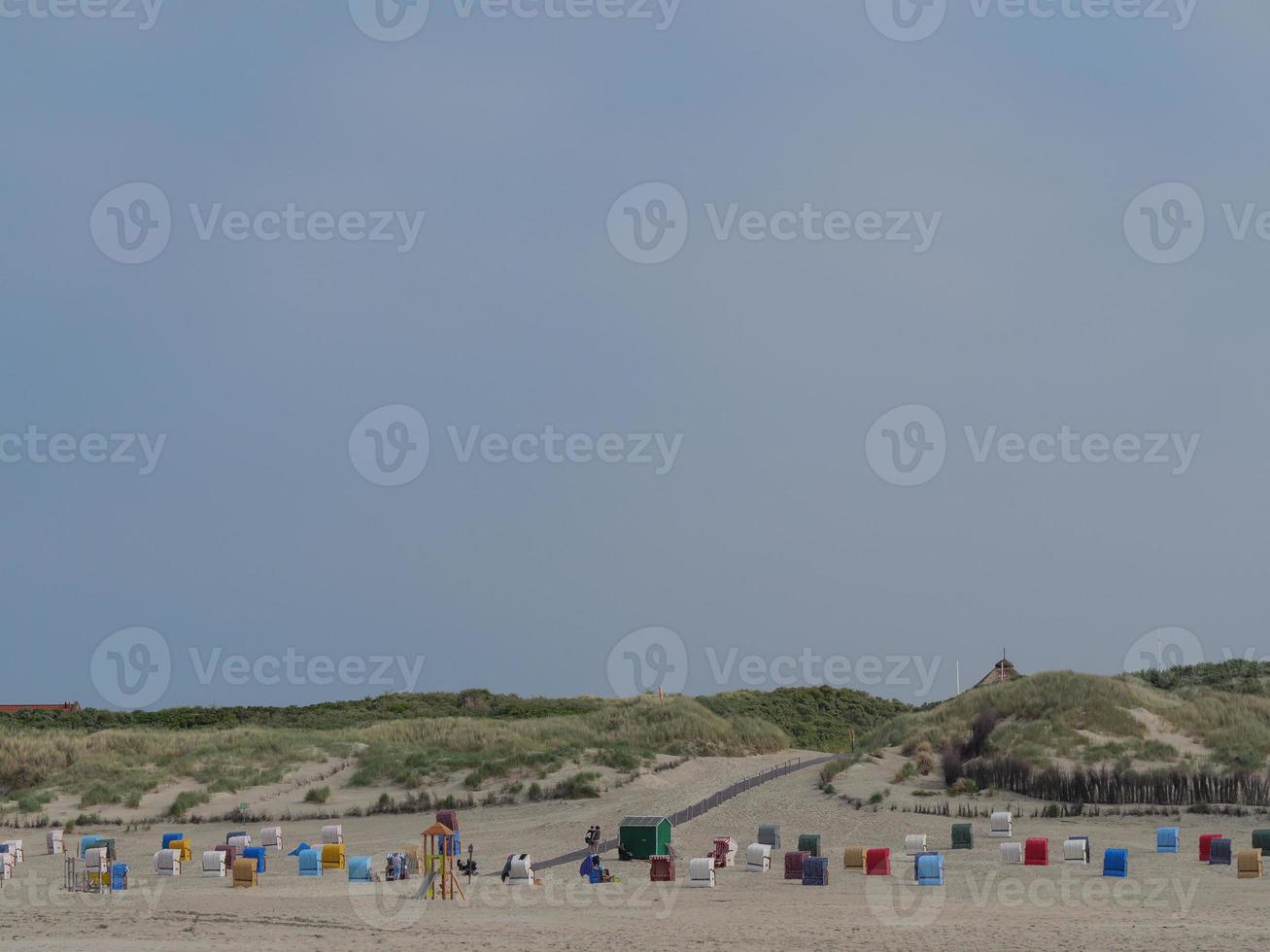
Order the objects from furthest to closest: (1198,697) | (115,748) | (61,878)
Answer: (115,748) < (1198,697) < (61,878)

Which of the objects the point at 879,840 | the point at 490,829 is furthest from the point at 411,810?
the point at 879,840

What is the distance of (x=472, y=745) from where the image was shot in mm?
51469

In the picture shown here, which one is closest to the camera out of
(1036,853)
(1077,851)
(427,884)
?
(427,884)

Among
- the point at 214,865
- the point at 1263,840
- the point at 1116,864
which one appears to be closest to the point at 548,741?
the point at 214,865

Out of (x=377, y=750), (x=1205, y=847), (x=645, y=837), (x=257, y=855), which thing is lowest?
(x=257, y=855)

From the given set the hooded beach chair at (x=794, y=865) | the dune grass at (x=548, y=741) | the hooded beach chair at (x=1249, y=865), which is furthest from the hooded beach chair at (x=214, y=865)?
the hooded beach chair at (x=1249, y=865)

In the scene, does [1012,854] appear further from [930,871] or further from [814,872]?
[814,872]

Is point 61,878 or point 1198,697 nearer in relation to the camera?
point 61,878

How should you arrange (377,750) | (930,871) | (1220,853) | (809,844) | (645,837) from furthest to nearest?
(377,750), (645,837), (809,844), (1220,853), (930,871)

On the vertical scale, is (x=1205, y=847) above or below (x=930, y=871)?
above

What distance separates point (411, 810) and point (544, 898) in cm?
1677

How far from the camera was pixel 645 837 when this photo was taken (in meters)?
30.1

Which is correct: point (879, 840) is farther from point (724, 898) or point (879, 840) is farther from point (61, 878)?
point (61, 878)

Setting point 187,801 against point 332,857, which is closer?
point 332,857
